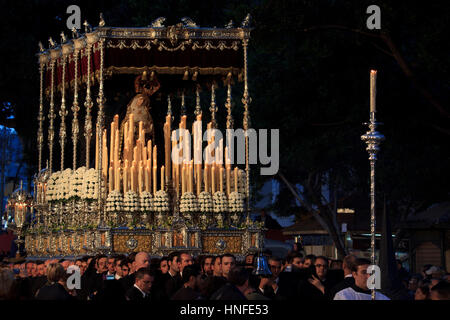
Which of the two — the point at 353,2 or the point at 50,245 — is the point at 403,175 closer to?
the point at 353,2

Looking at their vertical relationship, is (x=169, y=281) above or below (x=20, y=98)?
below

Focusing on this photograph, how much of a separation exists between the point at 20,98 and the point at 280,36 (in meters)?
14.8

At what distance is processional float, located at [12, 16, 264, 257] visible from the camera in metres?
26.2

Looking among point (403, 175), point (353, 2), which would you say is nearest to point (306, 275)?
point (353, 2)

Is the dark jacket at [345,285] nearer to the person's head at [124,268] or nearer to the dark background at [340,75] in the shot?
the person's head at [124,268]

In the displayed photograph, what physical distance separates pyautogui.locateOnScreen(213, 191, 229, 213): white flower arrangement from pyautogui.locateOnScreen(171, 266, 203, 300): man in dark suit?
10.6 m

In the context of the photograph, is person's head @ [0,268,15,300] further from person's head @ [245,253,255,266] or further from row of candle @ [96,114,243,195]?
row of candle @ [96,114,243,195]

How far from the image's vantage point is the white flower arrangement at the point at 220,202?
26578 millimetres

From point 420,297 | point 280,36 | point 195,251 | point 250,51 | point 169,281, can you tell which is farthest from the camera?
point 250,51

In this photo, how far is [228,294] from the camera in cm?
1164

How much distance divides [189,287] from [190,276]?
1571mm

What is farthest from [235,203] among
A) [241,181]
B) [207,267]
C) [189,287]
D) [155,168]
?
[189,287]

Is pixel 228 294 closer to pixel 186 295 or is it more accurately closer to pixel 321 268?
pixel 186 295
